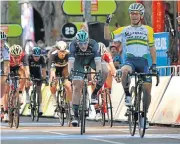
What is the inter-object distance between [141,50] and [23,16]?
29421 millimetres

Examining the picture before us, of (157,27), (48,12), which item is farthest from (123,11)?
(157,27)

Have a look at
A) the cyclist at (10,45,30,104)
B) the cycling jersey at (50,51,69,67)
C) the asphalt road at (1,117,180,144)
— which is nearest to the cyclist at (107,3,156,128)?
the asphalt road at (1,117,180,144)

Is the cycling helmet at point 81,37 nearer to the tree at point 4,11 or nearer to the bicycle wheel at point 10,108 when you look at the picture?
the bicycle wheel at point 10,108

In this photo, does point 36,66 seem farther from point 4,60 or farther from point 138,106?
point 138,106

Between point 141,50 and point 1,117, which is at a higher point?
point 141,50

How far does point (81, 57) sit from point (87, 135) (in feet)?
6.17

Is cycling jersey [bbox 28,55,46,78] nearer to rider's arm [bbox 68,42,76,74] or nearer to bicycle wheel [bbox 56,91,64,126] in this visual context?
bicycle wheel [bbox 56,91,64,126]

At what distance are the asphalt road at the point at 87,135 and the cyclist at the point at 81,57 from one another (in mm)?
696

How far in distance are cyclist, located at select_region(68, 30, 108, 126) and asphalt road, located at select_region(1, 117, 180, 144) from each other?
70 centimetres

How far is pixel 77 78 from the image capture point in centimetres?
1662

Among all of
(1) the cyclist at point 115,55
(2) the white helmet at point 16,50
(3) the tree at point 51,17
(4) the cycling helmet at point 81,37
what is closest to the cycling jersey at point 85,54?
(4) the cycling helmet at point 81,37

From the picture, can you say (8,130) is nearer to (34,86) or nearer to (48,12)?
(34,86)

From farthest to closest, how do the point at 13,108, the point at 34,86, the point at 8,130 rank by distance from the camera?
the point at 34,86 < the point at 13,108 < the point at 8,130

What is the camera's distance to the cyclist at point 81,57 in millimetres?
16594
